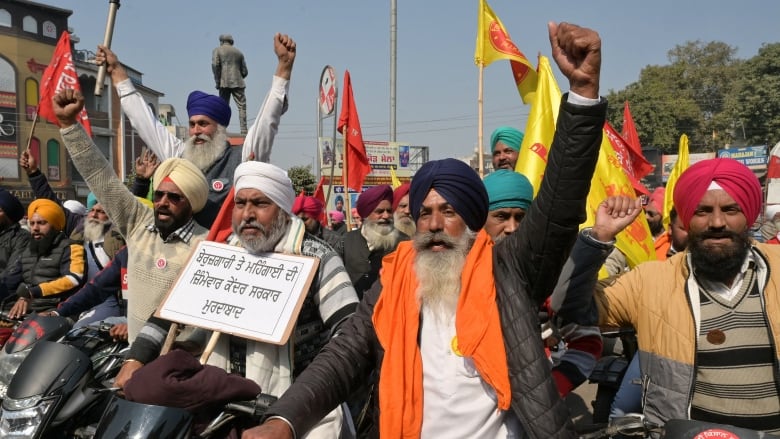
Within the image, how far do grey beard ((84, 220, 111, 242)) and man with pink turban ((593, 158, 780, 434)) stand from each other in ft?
19.1

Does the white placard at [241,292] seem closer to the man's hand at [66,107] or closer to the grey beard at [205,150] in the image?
the man's hand at [66,107]

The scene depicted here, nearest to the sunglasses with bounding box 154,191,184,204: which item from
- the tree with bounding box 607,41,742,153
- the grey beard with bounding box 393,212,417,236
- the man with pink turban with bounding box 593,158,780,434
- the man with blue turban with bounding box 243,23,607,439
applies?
the man with blue turban with bounding box 243,23,607,439

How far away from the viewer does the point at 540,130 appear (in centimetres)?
474

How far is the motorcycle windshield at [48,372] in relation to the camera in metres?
2.43

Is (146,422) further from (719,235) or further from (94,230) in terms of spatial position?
(94,230)

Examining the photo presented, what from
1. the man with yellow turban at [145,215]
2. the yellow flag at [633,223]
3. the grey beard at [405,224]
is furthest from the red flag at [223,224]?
the grey beard at [405,224]

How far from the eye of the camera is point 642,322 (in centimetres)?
253

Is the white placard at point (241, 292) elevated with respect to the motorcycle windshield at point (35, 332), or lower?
elevated

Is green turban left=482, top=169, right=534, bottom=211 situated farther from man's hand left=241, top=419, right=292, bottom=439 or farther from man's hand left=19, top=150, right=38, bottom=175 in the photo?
man's hand left=19, top=150, right=38, bottom=175

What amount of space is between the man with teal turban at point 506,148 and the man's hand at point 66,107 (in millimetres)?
3226

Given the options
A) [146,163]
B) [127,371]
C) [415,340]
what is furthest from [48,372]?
[146,163]

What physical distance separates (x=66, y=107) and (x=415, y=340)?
2.54 meters

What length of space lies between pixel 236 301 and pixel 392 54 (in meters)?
10.5

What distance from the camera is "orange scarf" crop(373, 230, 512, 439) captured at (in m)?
1.97
